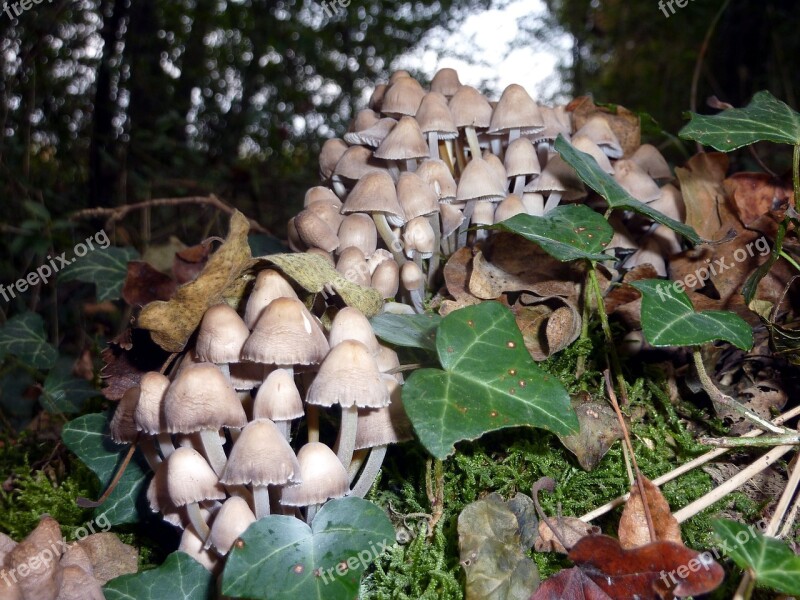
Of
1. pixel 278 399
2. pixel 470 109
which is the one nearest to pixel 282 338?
pixel 278 399

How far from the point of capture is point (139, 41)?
16.7 ft

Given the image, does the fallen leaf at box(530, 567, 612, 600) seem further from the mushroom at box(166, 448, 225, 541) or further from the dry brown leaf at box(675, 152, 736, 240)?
the dry brown leaf at box(675, 152, 736, 240)

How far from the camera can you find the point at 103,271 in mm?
2752

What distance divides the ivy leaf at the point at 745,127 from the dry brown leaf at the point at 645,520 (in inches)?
39.6

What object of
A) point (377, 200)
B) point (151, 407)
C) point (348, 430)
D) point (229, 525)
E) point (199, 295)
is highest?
point (377, 200)

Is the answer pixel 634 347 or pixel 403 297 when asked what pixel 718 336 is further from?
pixel 403 297

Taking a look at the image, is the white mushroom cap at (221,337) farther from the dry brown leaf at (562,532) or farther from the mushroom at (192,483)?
the dry brown leaf at (562,532)

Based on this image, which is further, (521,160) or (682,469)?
(521,160)

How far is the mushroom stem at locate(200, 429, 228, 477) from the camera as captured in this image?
1459mm

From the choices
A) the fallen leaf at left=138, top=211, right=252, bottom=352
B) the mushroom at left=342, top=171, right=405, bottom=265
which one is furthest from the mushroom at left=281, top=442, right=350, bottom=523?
the mushroom at left=342, top=171, right=405, bottom=265

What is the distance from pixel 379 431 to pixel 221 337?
0.44 m

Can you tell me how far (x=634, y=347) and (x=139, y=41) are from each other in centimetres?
483

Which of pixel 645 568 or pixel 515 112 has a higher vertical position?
pixel 515 112

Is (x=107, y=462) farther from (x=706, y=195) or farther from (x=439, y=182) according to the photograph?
(x=706, y=195)
